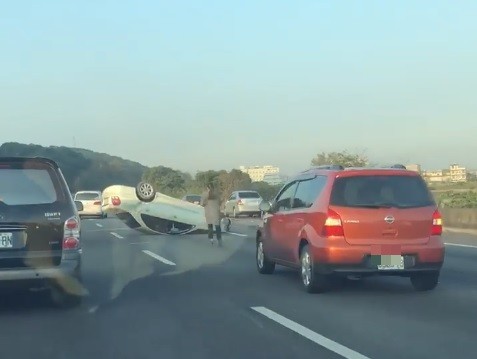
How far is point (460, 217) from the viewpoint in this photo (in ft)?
95.2

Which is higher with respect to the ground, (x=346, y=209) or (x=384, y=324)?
(x=346, y=209)

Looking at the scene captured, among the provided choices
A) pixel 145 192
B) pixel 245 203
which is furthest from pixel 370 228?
pixel 245 203

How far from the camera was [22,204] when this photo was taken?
31.8ft

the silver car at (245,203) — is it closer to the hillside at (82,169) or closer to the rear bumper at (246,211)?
the rear bumper at (246,211)

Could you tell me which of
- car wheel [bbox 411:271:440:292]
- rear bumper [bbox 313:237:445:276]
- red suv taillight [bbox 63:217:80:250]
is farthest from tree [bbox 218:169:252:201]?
red suv taillight [bbox 63:217:80:250]

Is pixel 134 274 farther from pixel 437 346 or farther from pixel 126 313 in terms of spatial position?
pixel 437 346

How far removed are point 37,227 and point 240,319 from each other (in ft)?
8.14

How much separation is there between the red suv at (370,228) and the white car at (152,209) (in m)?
14.2

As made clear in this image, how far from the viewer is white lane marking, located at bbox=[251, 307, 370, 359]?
24.5 feet

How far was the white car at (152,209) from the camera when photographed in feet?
83.7

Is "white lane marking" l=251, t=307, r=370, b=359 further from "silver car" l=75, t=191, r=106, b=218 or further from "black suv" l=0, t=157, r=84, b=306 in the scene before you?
"silver car" l=75, t=191, r=106, b=218

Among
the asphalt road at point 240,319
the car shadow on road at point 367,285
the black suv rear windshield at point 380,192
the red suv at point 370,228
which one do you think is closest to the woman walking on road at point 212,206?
the asphalt road at point 240,319

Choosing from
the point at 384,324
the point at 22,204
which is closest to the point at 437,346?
the point at 384,324

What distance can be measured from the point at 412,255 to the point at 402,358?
3.93 metres
